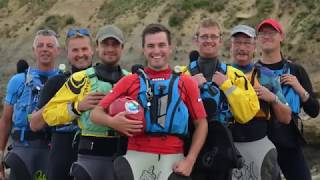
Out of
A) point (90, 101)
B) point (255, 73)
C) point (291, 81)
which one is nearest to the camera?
point (90, 101)

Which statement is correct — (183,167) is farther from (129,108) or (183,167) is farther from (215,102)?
(215,102)

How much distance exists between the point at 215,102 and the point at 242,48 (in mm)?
681

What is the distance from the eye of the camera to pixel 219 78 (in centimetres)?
435

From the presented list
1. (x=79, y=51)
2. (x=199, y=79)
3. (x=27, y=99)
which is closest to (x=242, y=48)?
A: (x=199, y=79)

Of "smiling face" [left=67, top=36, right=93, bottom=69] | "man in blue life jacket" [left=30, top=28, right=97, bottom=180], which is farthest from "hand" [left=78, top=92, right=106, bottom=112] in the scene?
"smiling face" [left=67, top=36, right=93, bottom=69]

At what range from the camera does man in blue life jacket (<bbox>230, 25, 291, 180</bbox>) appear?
181 inches

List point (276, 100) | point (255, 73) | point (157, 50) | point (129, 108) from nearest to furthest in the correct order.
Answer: point (129, 108), point (157, 50), point (276, 100), point (255, 73)

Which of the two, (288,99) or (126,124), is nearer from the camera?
(126,124)

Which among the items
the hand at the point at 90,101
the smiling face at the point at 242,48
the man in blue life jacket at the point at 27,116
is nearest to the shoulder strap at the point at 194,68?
the smiling face at the point at 242,48

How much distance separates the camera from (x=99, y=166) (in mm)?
4441

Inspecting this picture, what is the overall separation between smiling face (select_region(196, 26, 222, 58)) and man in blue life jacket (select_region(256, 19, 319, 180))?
0.75 m

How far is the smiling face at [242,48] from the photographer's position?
4.79 metres

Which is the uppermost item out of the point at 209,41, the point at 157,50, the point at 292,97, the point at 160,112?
the point at 209,41

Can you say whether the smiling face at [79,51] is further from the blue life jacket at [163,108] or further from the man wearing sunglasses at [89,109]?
the blue life jacket at [163,108]
